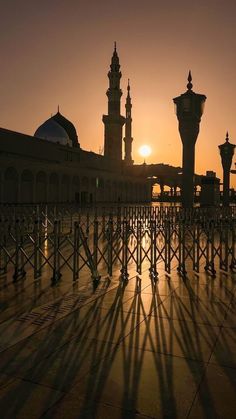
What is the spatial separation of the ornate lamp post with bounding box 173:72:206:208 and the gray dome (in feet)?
152

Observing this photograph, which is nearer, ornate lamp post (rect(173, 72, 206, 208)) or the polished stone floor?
the polished stone floor

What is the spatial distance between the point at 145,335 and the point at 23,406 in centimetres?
212

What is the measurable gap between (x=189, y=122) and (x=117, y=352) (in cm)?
2573

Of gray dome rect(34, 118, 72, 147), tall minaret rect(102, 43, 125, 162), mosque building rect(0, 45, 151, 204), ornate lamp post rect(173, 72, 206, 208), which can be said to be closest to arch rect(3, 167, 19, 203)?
mosque building rect(0, 45, 151, 204)

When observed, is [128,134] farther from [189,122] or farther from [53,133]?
[189,122]

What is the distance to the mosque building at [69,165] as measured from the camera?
47.1 meters

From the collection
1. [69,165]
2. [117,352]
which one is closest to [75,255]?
[117,352]

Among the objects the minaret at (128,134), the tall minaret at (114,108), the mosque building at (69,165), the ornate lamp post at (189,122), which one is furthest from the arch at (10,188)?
the minaret at (128,134)

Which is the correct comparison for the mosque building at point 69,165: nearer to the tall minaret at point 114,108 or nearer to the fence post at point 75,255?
the tall minaret at point 114,108

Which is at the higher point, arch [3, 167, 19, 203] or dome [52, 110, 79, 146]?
dome [52, 110, 79, 146]

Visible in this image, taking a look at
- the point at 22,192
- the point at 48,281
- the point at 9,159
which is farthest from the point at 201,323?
the point at 22,192

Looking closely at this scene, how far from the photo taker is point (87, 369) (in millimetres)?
4035

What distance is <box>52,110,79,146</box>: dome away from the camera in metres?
79.2

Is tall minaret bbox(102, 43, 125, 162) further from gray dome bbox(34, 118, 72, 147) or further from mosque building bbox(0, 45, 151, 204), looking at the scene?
gray dome bbox(34, 118, 72, 147)
